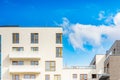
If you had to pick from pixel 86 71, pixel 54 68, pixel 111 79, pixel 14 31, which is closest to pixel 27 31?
pixel 14 31

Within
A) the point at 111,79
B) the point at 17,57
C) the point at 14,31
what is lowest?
the point at 111,79

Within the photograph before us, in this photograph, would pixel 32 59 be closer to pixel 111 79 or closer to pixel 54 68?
pixel 54 68

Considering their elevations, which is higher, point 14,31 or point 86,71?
point 14,31

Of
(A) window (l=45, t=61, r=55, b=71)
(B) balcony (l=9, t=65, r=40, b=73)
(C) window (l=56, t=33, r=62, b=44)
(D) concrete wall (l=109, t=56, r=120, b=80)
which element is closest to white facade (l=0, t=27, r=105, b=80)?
(B) balcony (l=9, t=65, r=40, b=73)

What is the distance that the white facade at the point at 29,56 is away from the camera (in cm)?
8762

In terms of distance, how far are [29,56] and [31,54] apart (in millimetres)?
654

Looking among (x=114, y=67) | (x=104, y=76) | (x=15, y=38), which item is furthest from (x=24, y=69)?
(x=114, y=67)

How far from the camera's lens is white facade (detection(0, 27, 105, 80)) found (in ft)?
287

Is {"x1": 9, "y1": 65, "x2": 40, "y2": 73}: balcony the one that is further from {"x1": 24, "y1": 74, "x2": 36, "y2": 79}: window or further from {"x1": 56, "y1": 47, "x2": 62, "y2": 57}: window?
{"x1": 56, "y1": 47, "x2": 62, "y2": 57}: window

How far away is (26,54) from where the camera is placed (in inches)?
3469

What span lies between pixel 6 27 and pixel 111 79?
25.6 metres

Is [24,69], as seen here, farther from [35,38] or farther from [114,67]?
[114,67]

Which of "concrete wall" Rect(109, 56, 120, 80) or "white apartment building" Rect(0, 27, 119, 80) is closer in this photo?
"concrete wall" Rect(109, 56, 120, 80)

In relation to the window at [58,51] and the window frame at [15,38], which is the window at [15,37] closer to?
the window frame at [15,38]
